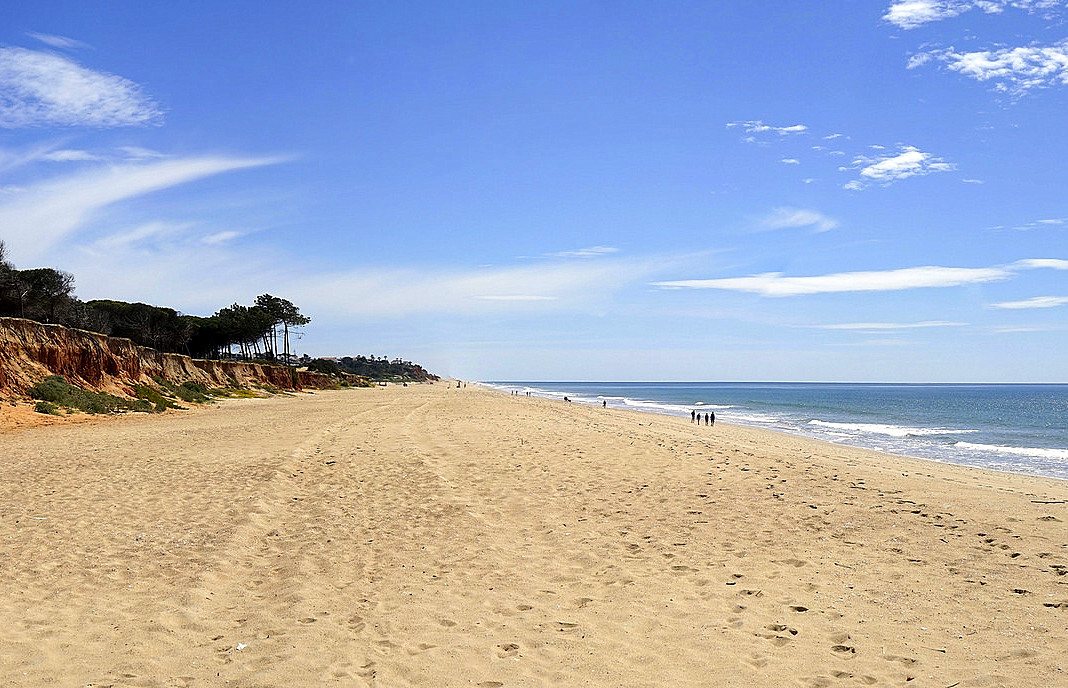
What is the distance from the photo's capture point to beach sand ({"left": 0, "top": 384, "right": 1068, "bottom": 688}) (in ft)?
17.1

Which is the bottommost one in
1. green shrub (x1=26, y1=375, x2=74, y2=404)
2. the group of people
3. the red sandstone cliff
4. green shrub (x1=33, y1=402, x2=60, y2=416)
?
the group of people

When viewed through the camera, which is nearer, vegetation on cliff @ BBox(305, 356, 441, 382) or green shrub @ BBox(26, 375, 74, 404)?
green shrub @ BBox(26, 375, 74, 404)

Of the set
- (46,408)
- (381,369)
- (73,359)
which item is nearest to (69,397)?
(46,408)

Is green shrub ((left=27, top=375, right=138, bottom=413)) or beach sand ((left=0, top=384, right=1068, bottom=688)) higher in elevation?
green shrub ((left=27, top=375, right=138, bottom=413))

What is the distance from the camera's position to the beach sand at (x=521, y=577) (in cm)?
520

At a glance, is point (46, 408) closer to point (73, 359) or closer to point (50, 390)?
point (50, 390)

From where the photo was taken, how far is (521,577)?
7.44 meters

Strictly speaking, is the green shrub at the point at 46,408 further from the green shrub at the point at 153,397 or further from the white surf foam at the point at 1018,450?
the white surf foam at the point at 1018,450

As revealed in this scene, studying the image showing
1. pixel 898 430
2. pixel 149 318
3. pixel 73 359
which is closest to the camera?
pixel 73 359

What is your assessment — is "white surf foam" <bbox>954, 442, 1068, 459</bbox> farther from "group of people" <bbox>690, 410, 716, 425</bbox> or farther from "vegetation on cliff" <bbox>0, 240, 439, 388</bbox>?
"vegetation on cliff" <bbox>0, 240, 439, 388</bbox>

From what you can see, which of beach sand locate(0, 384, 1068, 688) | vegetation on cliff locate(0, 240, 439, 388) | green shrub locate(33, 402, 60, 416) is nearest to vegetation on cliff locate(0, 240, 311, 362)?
vegetation on cliff locate(0, 240, 439, 388)

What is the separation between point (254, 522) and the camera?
967 cm

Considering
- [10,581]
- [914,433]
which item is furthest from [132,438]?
[914,433]

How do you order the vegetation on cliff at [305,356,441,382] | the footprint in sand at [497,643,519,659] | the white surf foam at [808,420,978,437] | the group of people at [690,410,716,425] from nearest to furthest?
the footprint in sand at [497,643,519,659] < the white surf foam at [808,420,978,437] < the group of people at [690,410,716,425] < the vegetation on cliff at [305,356,441,382]
